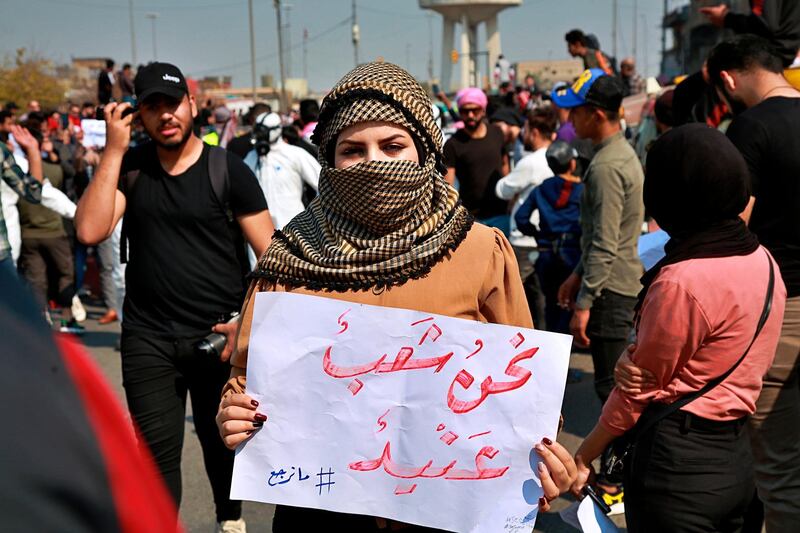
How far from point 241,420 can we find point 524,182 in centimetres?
515

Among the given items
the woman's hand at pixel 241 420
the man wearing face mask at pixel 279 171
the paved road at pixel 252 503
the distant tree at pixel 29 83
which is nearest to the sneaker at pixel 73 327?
the paved road at pixel 252 503

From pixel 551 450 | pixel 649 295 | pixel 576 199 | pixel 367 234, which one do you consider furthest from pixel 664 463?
pixel 576 199

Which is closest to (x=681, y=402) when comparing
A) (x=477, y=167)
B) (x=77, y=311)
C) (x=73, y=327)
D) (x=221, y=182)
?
(x=221, y=182)

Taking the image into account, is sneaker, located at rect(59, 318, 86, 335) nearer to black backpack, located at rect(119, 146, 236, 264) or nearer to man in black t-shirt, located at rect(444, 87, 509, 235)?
man in black t-shirt, located at rect(444, 87, 509, 235)

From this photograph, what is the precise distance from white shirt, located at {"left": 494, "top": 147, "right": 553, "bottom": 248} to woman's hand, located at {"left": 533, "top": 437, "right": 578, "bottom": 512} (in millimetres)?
4913

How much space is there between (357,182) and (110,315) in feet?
27.3

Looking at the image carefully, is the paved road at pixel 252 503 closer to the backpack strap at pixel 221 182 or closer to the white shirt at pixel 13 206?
the white shirt at pixel 13 206

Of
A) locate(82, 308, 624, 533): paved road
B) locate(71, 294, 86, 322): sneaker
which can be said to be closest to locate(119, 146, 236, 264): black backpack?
locate(82, 308, 624, 533): paved road

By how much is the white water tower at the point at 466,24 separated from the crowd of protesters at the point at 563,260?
6818cm

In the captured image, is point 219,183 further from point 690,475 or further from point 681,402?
point 690,475

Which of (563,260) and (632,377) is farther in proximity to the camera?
(563,260)

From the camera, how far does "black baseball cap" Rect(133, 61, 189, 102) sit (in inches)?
151

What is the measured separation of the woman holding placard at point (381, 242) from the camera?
229 centimetres

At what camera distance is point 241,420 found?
2.23 m
